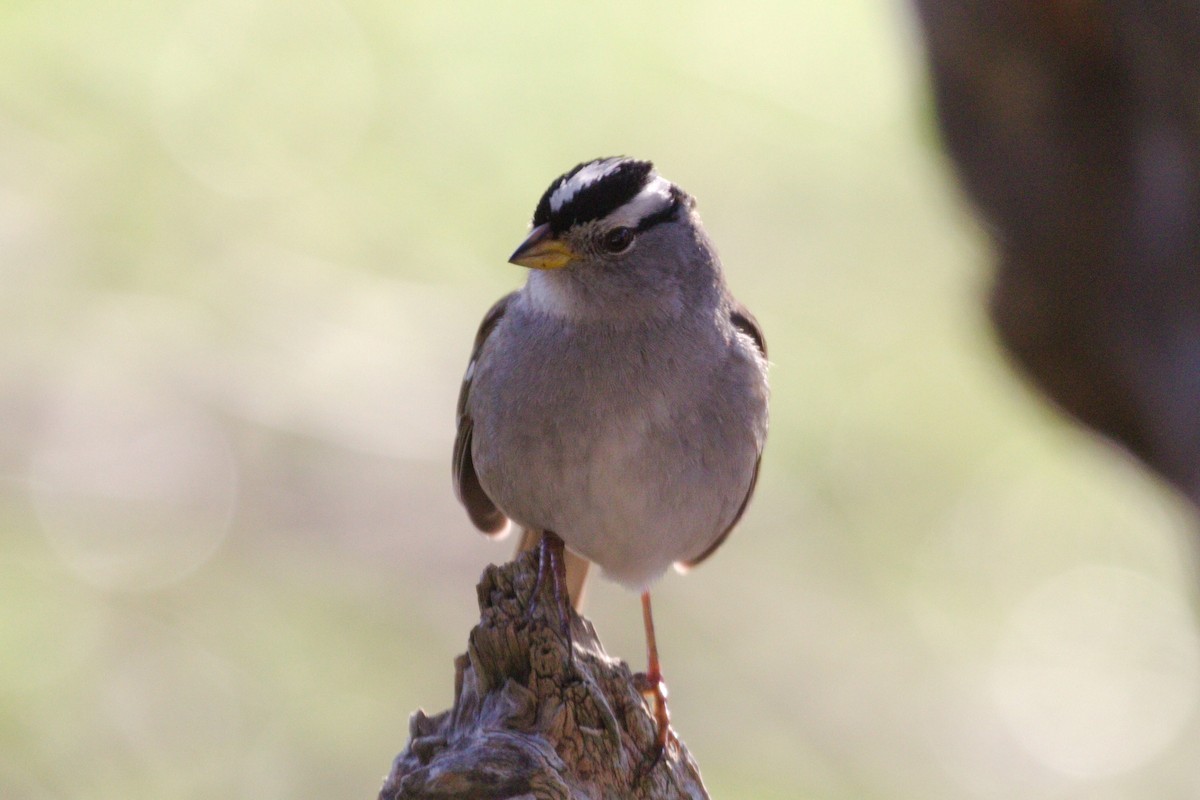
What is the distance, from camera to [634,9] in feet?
30.3

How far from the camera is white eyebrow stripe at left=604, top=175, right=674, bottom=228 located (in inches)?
150

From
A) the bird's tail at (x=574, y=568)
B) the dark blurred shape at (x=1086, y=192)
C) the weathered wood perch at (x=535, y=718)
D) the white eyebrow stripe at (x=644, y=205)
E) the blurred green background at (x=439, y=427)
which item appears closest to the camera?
the weathered wood perch at (x=535, y=718)

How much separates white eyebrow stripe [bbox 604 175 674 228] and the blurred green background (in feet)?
7.18

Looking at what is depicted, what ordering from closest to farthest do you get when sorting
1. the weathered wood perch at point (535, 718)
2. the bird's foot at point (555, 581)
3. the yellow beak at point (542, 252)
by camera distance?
the weathered wood perch at point (535, 718), the bird's foot at point (555, 581), the yellow beak at point (542, 252)

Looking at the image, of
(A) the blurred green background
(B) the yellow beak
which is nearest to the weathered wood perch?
(B) the yellow beak

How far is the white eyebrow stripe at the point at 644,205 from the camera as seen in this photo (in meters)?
3.80

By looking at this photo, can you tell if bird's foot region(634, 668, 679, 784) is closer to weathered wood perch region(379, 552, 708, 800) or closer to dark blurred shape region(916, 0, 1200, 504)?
weathered wood perch region(379, 552, 708, 800)

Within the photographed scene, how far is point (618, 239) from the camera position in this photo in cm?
384

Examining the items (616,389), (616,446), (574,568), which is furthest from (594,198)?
(574,568)

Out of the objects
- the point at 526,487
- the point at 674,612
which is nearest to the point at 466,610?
the point at 674,612

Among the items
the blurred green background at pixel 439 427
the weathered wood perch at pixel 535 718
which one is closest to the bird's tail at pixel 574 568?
the weathered wood perch at pixel 535 718

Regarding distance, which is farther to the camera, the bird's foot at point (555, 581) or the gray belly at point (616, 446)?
the gray belly at point (616, 446)

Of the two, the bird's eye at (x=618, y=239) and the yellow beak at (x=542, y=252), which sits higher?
the bird's eye at (x=618, y=239)

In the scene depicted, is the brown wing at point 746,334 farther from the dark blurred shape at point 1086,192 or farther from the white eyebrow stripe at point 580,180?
the dark blurred shape at point 1086,192
